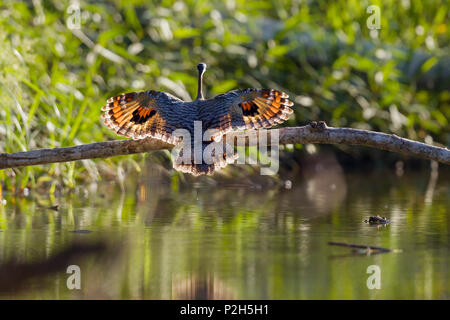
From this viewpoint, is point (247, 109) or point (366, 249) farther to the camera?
point (247, 109)

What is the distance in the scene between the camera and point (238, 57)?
8.36 meters

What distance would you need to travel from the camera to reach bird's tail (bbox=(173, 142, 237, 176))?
389cm

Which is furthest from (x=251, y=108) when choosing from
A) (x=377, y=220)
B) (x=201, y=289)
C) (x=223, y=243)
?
(x=201, y=289)

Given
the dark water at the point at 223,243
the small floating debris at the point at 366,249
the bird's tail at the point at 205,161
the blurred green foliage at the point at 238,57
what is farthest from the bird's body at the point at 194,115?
the blurred green foliage at the point at 238,57

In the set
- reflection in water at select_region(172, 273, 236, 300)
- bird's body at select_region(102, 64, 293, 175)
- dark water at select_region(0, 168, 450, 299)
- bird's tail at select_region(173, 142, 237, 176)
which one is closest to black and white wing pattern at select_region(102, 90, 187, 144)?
bird's body at select_region(102, 64, 293, 175)

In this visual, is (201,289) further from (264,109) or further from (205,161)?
(264,109)

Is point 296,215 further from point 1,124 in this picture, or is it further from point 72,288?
point 1,124

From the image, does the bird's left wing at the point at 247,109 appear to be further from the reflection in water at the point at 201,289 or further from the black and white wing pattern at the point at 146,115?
the reflection in water at the point at 201,289

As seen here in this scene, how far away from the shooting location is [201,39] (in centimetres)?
835

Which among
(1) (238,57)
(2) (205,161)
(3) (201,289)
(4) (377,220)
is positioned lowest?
(3) (201,289)

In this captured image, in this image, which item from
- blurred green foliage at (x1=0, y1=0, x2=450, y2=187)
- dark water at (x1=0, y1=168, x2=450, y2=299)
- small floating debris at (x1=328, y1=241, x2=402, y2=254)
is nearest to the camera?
dark water at (x1=0, y1=168, x2=450, y2=299)

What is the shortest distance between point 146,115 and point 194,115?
28 cm

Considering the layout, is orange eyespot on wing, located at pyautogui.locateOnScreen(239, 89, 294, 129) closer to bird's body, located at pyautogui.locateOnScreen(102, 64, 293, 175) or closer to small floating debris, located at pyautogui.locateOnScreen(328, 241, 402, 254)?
bird's body, located at pyautogui.locateOnScreen(102, 64, 293, 175)

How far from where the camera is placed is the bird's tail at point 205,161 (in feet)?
12.8
